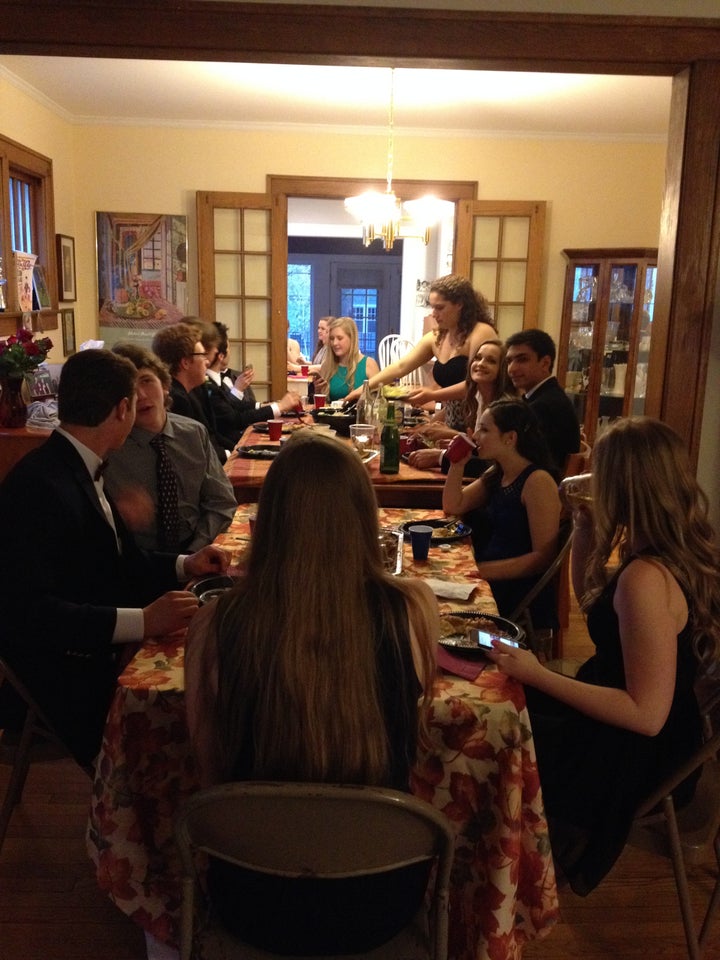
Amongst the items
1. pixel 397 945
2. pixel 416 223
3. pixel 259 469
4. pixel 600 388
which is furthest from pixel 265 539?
pixel 600 388

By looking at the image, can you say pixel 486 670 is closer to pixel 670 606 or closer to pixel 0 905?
pixel 670 606

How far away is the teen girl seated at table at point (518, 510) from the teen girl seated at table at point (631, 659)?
0.79 meters

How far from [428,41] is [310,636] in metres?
1.79

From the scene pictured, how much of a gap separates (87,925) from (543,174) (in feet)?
19.6

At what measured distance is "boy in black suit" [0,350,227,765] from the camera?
66.6 inches

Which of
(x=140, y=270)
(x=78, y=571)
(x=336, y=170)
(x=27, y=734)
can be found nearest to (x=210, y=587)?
(x=78, y=571)

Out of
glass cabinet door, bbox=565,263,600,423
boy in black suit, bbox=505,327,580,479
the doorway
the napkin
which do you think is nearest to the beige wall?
glass cabinet door, bbox=565,263,600,423

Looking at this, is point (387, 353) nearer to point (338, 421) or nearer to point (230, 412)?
point (230, 412)

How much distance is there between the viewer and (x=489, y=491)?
9.02 feet

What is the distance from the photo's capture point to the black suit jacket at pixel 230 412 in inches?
174

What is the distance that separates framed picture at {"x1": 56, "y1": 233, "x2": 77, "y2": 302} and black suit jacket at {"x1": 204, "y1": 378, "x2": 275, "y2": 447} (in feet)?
6.29

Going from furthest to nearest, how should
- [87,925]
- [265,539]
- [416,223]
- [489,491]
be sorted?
[416,223] < [489,491] < [87,925] < [265,539]

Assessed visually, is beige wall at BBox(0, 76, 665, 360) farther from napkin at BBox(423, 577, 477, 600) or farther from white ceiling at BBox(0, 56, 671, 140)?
napkin at BBox(423, 577, 477, 600)

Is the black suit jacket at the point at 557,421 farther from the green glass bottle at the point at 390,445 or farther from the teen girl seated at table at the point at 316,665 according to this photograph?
the teen girl seated at table at the point at 316,665
